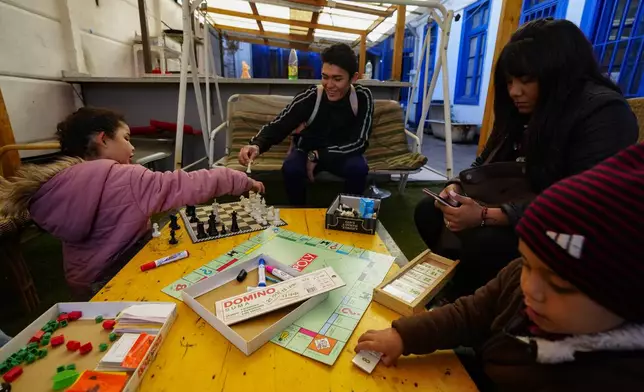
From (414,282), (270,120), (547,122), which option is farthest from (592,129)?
(270,120)

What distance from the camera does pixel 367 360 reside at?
1.73 feet

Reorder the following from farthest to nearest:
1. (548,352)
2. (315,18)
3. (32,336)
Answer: (315,18), (32,336), (548,352)

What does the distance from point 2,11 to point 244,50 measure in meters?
6.16

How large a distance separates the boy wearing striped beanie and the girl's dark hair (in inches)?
22.5

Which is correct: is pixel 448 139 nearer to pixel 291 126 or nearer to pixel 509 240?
pixel 291 126

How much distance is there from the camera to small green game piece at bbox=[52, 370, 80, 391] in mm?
474

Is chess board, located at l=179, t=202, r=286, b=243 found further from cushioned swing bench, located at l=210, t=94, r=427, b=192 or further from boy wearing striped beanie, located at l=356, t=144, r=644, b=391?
cushioned swing bench, located at l=210, t=94, r=427, b=192

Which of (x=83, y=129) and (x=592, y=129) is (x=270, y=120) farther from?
(x=592, y=129)

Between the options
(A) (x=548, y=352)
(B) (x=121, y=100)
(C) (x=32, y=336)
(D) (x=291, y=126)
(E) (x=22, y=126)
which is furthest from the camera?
(B) (x=121, y=100)

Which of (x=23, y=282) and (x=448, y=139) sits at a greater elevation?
(x=448, y=139)

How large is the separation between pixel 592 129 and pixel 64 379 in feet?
3.86

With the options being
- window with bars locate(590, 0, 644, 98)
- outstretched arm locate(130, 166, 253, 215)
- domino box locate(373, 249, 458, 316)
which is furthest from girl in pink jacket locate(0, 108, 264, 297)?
window with bars locate(590, 0, 644, 98)

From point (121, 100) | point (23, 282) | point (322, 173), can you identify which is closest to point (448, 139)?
point (322, 173)

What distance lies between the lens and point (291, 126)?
1.75m
